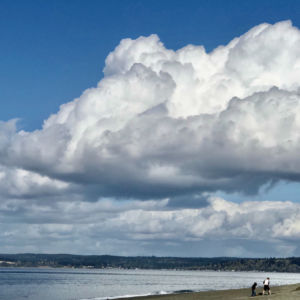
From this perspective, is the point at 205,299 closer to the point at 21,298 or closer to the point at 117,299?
the point at 117,299

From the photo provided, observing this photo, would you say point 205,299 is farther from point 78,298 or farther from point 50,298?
point 50,298

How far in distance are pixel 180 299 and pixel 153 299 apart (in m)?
10.1

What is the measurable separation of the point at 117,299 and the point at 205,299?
94.7ft

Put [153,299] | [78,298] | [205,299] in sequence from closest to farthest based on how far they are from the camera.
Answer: [205,299] → [153,299] → [78,298]

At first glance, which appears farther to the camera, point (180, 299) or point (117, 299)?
point (117, 299)

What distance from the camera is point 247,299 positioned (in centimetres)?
8200

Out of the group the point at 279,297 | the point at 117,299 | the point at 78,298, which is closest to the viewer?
the point at 279,297

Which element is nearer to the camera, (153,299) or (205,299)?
(205,299)

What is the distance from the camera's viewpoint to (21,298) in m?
144

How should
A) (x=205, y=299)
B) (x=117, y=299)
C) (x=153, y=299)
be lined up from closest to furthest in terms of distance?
(x=205, y=299) < (x=153, y=299) < (x=117, y=299)

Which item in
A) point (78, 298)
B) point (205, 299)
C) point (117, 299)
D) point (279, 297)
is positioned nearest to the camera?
point (279, 297)

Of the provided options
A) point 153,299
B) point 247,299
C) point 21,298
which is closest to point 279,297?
point 247,299

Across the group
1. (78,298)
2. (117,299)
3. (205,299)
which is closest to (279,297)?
(205,299)

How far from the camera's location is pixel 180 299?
361 ft
